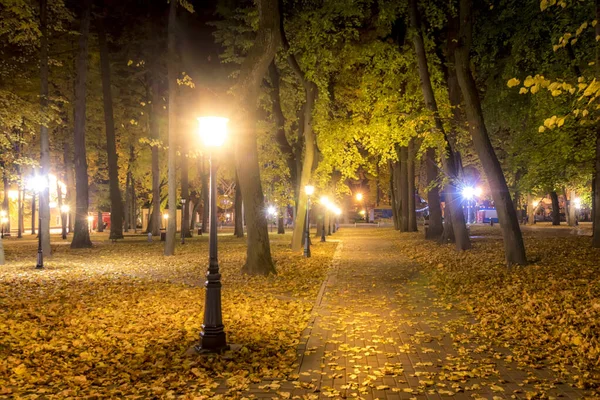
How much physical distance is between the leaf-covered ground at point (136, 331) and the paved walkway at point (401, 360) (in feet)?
1.42

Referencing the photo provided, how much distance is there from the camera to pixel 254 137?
1597cm

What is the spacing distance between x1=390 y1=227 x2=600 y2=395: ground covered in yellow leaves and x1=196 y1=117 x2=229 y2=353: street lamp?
4120 mm

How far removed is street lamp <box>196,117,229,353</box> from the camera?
24.5 feet

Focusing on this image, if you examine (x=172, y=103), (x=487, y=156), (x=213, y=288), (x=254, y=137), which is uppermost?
(x=172, y=103)

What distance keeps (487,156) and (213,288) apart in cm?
1130

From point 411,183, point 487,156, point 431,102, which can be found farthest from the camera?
point 411,183

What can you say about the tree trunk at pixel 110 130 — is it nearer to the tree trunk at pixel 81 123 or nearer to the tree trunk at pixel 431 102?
the tree trunk at pixel 81 123

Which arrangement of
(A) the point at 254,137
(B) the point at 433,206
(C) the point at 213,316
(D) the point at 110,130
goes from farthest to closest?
(D) the point at 110,130
(B) the point at 433,206
(A) the point at 254,137
(C) the point at 213,316

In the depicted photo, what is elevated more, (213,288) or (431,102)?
(431,102)

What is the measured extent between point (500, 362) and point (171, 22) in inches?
870

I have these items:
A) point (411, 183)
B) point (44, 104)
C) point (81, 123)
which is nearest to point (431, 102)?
point (44, 104)

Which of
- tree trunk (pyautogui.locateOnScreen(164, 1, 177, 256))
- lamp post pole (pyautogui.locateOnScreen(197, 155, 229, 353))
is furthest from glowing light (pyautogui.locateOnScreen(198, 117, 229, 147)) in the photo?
tree trunk (pyautogui.locateOnScreen(164, 1, 177, 256))

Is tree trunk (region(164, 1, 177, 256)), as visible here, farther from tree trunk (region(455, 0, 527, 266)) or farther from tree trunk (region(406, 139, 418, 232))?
tree trunk (region(406, 139, 418, 232))

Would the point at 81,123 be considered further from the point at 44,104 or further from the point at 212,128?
the point at 212,128
